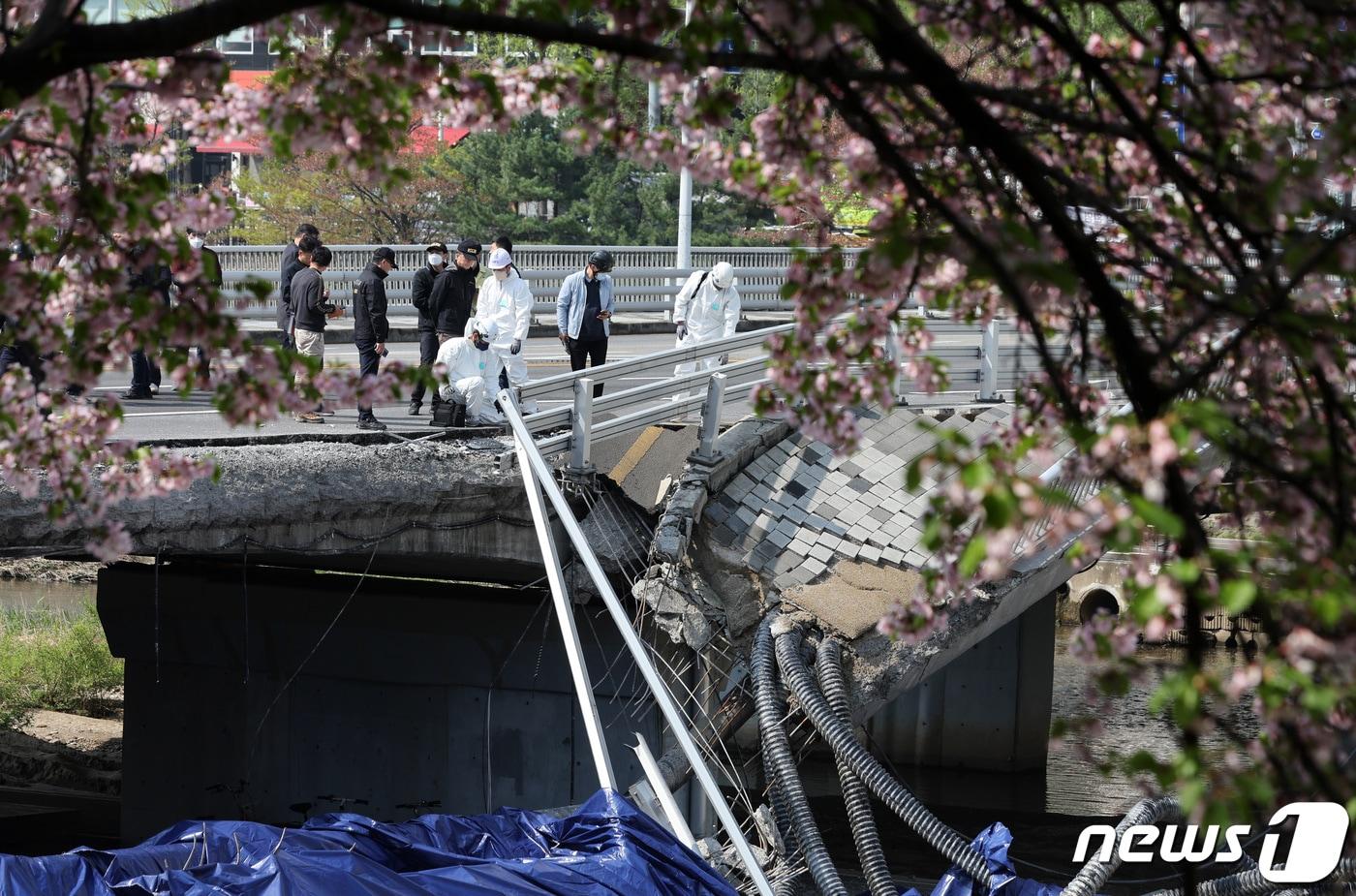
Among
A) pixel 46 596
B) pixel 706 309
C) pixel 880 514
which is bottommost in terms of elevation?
pixel 46 596

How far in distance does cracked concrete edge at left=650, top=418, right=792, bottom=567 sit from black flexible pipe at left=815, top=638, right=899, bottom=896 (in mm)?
1328


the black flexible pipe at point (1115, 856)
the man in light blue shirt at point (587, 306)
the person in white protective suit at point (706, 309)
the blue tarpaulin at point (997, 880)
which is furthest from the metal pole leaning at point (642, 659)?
the person in white protective suit at point (706, 309)

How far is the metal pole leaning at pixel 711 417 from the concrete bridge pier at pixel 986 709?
6.90 metres

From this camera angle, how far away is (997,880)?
998 centimetres

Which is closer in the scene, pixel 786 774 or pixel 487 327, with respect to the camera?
pixel 786 774

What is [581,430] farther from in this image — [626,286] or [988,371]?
[626,286]

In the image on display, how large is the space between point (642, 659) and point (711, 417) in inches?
122

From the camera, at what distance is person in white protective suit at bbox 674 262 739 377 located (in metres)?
14.9

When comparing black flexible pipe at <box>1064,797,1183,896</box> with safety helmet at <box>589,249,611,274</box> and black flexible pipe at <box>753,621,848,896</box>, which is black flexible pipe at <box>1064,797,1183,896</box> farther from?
safety helmet at <box>589,249,611,274</box>

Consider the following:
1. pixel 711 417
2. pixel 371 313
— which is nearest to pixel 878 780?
pixel 711 417

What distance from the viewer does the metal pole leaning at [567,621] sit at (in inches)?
393

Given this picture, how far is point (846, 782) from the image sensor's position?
35.2 ft

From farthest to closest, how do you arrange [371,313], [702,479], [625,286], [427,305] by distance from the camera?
[625,286] → [427,305] → [371,313] → [702,479]

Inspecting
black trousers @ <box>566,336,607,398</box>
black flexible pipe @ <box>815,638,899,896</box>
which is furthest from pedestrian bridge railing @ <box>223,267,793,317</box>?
black flexible pipe @ <box>815,638,899,896</box>
